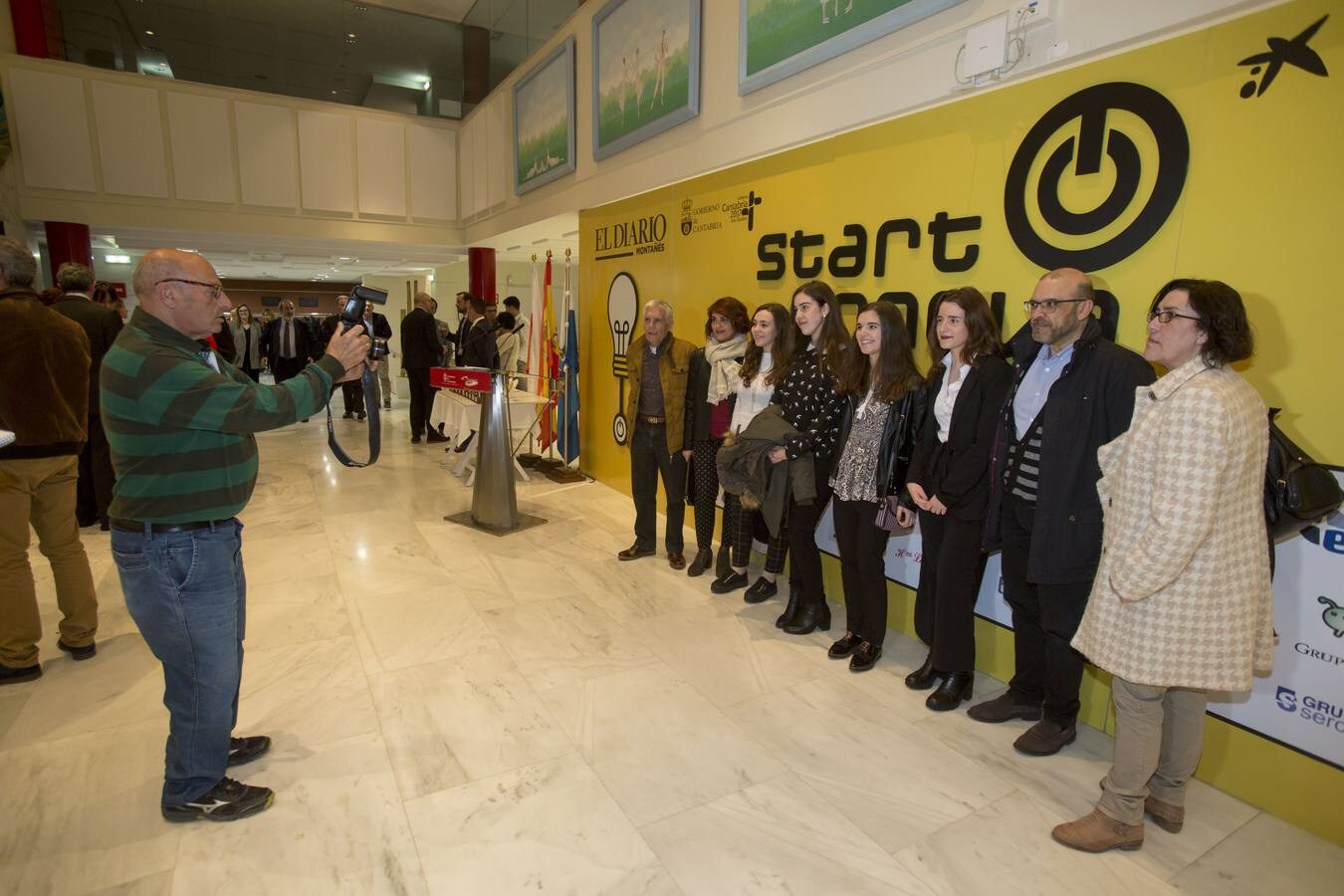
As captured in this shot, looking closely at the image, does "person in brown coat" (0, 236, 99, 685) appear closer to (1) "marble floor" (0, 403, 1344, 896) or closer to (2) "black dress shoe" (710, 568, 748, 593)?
(1) "marble floor" (0, 403, 1344, 896)

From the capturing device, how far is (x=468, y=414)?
599 cm

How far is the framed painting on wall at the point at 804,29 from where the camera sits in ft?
Answer: 10.4

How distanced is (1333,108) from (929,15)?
5.35 feet

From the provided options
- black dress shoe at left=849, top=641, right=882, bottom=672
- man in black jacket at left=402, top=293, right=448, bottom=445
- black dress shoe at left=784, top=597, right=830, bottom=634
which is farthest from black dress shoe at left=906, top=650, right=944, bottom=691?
man in black jacket at left=402, top=293, right=448, bottom=445

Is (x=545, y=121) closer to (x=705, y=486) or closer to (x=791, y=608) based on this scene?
(x=705, y=486)

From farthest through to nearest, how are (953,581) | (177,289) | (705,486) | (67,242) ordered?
(67,242)
(705,486)
(953,581)
(177,289)

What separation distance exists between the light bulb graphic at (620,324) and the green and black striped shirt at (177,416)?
152 inches

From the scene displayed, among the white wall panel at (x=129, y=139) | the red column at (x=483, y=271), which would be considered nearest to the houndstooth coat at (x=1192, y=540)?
the red column at (x=483, y=271)

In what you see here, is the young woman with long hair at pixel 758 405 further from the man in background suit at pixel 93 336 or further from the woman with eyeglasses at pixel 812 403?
the man in background suit at pixel 93 336

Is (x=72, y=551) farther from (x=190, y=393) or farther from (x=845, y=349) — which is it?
(x=845, y=349)

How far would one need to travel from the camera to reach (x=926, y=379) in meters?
2.85

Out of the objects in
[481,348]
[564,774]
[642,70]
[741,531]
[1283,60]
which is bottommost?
[564,774]

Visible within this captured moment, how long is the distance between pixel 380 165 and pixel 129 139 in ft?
8.88

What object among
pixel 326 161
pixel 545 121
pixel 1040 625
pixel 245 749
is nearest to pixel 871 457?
pixel 1040 625
